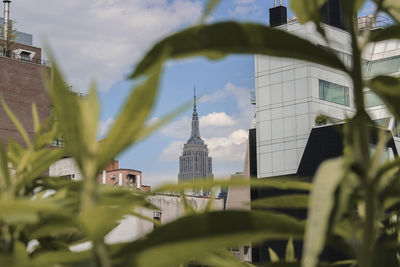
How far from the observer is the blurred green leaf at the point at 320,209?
67 centimetres

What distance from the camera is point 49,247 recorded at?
1.14 metres

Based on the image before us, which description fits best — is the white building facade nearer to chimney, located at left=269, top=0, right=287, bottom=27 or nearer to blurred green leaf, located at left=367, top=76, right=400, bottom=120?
chimney, located at left=269, top=0, right=287, bottom=27

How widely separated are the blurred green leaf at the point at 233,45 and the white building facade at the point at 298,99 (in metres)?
35.9

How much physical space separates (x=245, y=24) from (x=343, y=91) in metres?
38.2

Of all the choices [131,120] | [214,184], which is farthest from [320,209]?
[131,120]

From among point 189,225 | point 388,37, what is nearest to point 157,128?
point 189,225

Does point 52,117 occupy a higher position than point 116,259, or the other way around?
point 52,117

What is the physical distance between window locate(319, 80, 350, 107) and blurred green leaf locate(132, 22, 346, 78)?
37332mm

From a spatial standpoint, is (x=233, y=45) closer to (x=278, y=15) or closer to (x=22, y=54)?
(x=278, y=15)

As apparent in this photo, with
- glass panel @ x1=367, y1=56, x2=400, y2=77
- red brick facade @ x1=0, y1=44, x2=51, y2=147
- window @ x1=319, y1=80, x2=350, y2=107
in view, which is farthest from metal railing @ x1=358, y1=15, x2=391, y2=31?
red brick facade @ x1=0, y1=44, x2=51, y2=147

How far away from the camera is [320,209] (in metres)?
0.69

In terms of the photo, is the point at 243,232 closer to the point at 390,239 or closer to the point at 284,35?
the point at 284,35

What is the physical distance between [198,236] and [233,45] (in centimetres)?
28

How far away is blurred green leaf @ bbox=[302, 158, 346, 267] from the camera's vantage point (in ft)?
2.19
